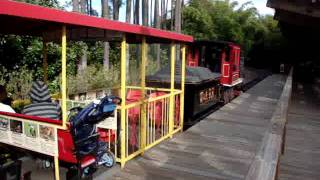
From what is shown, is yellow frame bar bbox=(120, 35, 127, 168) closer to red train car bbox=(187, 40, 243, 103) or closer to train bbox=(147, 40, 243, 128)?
train bbox=(147, 40, 243, 128)

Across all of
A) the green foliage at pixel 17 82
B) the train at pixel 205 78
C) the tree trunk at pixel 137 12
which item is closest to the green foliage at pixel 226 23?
the tree trunk at pixel 137 12

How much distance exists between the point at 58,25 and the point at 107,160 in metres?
2.12

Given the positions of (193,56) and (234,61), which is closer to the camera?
(193,56)

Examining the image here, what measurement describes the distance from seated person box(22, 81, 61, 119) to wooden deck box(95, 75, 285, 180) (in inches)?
43.0

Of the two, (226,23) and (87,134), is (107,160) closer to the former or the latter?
(87,134)

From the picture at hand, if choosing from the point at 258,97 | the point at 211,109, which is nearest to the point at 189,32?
the point at 258,97

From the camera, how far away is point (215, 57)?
49.5ft

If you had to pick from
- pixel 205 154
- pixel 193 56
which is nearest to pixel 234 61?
pixel 193 56

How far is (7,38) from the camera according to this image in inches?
379

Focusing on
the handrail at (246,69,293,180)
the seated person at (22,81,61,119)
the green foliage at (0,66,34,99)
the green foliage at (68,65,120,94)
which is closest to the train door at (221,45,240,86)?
the green foliage at (68,65,120,94)

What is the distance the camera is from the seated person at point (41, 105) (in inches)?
193

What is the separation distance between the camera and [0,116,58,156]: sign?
14.5 feet

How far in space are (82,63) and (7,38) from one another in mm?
2918

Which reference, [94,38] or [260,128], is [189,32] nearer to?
[260,128]
